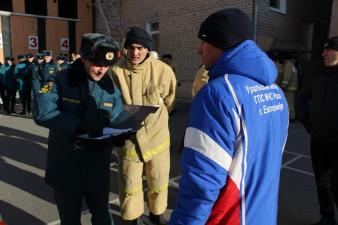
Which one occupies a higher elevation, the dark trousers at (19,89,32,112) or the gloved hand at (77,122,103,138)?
the gloved hand at (77,122,103,138)

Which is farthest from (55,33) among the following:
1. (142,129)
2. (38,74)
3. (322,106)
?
(322,106)

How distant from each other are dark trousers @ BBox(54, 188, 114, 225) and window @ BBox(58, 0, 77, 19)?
1689 centimetres

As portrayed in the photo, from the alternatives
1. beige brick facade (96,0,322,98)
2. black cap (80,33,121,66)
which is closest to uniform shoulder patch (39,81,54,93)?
black cap (80,33,121,66)

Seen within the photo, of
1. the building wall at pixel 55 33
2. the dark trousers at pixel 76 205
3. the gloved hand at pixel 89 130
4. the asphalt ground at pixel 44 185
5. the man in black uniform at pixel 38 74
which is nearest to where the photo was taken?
the gloved hand at pixel 89 130

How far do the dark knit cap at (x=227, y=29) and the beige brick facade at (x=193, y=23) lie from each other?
10.3m

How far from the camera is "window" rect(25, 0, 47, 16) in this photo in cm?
1669

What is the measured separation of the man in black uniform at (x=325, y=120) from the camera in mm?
3344

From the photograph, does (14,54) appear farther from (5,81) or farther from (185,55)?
(185,55)

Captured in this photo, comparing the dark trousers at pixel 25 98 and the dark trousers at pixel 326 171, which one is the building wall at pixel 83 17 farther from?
the dark trousers at pixel 326 171

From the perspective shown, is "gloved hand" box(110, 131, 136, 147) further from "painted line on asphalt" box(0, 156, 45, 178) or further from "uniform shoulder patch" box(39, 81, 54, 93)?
"painted line on asphalt" box(0, 156, 45, 178)

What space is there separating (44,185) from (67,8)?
49.4 feet

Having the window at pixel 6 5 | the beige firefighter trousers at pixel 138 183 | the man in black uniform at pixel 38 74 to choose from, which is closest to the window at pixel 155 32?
the man in black uniform at pixel 38 74

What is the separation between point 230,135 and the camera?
1.47m

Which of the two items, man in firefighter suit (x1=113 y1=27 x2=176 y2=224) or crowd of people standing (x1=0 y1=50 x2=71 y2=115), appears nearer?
man in firefighter suit (x1=113 y1=27 x2=176 y2=224)
